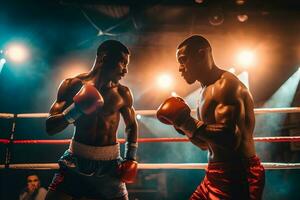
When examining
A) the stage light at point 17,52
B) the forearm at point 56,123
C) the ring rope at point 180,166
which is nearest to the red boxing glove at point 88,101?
the forearm at point 56,123

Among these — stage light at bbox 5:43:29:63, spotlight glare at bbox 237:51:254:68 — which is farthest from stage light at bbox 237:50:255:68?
A: stage light at bbox 5:43:29:63

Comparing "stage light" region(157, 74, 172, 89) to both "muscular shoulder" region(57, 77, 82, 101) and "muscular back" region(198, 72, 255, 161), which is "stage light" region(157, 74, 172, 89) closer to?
"muscular shoulder" region(57, 77, 82, 101)

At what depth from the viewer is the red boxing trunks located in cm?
181

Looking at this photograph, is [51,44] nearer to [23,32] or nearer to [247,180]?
[23,32]

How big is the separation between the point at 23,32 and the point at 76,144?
5188 millimetres

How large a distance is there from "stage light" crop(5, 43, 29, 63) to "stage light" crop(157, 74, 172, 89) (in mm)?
3404

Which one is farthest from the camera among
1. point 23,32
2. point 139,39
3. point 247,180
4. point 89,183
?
point 139,39

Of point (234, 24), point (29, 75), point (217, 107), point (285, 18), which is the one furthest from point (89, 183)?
point (29, 75)

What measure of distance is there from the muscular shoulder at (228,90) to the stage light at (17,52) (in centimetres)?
564

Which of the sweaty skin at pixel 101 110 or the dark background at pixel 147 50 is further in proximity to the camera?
the dark background at pixel 147 50

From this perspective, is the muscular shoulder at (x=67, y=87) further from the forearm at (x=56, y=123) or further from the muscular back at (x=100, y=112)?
the forearm at (x=56, y=123)

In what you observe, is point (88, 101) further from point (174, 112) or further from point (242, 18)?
point (242, 18)

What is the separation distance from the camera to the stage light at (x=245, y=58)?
23.3 ft

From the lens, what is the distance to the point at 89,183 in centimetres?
199
